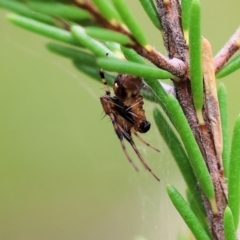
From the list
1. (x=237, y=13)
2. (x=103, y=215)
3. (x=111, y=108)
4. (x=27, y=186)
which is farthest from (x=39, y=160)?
(x=111, y=108)

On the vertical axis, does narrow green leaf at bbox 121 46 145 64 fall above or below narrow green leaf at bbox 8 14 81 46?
below

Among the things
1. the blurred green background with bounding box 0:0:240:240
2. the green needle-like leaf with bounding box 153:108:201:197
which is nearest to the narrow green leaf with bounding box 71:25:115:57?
the green needle-like leaf with bounding box 153:108:201:197

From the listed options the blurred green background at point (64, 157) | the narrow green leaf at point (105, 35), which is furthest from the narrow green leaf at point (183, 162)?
the blurred green background at point (64, 157)

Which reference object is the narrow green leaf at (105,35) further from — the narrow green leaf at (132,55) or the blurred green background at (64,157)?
the blurred green background at (64,157)

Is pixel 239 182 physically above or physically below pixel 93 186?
above

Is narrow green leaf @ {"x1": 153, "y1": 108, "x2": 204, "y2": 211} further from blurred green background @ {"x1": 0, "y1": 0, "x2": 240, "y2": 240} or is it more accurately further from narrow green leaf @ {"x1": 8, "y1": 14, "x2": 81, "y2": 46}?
blurred green background @ {"x1": 0, "y1": 0, "x2": 240, "y2": 240}

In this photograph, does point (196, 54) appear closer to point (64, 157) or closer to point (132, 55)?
point (132, 55)

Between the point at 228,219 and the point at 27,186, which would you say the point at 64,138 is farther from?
the point at 228,219
